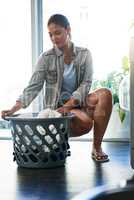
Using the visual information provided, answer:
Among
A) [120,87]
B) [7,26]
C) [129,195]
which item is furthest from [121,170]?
[7,26]

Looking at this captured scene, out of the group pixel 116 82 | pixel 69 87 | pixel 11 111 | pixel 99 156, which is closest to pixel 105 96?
pixel 69 87

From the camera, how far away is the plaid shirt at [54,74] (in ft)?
6.23

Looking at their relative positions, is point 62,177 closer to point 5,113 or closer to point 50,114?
point 50,114

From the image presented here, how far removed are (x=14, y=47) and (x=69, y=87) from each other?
3.57 ft

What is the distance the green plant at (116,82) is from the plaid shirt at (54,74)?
2.08 feet

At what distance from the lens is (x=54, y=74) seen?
1920 millimetres

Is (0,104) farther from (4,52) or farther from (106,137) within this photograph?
(106,137)

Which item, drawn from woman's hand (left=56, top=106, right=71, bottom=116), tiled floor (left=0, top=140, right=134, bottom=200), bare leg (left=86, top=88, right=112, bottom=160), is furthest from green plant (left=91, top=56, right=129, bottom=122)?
woman's hand (left=56, top=106, right=71, bottom=116)

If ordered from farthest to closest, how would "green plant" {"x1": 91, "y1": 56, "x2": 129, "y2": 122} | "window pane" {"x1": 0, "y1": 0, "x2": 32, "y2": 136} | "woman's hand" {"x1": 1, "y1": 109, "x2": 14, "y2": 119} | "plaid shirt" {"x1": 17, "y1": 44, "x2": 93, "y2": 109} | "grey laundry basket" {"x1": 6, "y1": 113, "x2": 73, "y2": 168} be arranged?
"window pane" {"x1": 0, "y1": 0, "x2": 32, "y2": 136}
"green plant" {"x1": 91, "y1": 56, "x2": 129, "y2": 122}
"plaid shirt" {"x1": 17, "y1": 44, "x2": 93, "y2": 109}
"woman's hand" {"x1": 1, "y1": 109, "x2": 14, "y2": 119}
"grey laundry basket" {"x1": 6, "y1": 113, "x2": 73, "y2": 168}

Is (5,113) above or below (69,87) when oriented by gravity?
below

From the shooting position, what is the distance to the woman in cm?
184

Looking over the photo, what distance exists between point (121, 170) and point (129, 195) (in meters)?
1.21

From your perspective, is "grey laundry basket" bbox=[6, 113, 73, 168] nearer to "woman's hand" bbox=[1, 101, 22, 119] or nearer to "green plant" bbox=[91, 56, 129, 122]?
"woman's hand" bbox=[1, 101, 22, 119]

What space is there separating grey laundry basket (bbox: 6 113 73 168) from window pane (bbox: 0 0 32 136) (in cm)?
116
